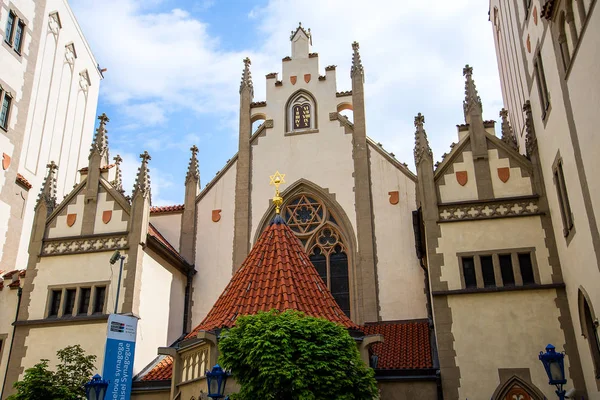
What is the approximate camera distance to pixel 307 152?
2397cm

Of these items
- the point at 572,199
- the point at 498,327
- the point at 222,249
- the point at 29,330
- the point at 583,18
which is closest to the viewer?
the point at 583,18

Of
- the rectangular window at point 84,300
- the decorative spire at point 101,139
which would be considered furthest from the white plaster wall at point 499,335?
the decorative spire at point 101,139

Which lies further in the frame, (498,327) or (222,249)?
(222,249)

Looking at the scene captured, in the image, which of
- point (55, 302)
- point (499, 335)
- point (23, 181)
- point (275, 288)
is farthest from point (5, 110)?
point (499, 335)

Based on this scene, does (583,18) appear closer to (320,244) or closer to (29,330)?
(320,244)


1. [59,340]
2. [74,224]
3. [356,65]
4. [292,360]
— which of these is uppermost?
[356,65]

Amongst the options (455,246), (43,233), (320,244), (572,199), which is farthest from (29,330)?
(572,199)

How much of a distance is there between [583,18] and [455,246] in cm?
705

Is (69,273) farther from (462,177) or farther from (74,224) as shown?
(462,177)

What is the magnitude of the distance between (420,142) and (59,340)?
500 inches

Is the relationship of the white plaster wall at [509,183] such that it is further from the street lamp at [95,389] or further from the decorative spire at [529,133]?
the street lamp at [95,389]

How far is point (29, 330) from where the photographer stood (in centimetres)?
1983

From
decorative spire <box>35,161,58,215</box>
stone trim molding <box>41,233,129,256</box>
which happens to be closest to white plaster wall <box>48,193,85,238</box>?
stone trim molding <box>41,233,129,256</box>

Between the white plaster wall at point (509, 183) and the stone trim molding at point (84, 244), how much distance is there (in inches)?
459
